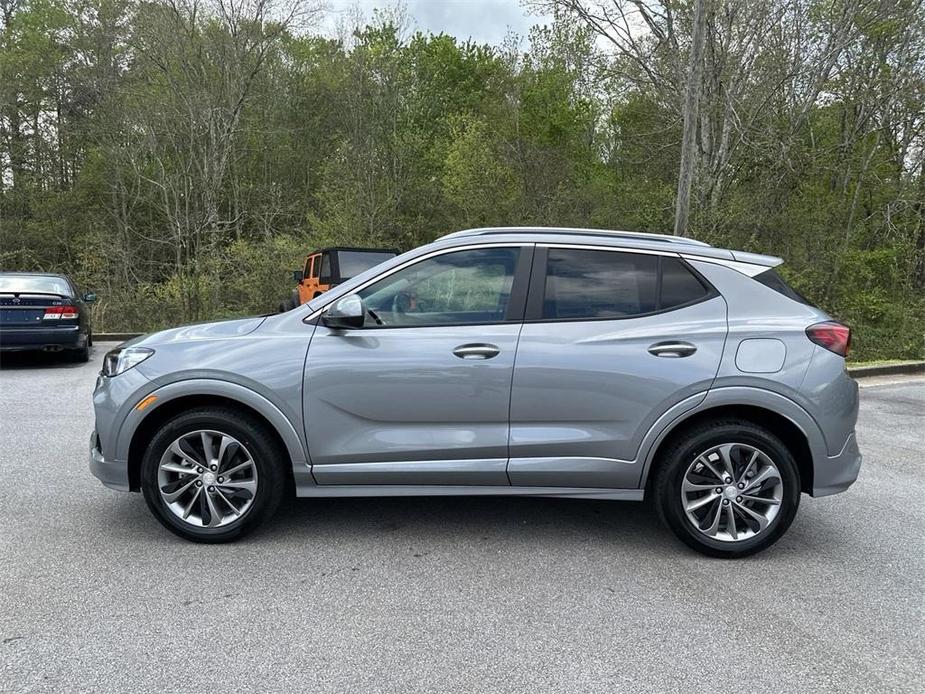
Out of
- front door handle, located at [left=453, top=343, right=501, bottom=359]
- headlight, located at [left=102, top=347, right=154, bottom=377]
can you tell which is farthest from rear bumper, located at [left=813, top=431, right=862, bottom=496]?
headlight, located at [left=102, top=347, right=154, bottom=377]

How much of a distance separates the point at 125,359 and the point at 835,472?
159 inches

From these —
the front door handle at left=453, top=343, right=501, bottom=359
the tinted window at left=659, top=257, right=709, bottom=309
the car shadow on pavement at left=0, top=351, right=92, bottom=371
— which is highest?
the tinted window at left=659, top=257, right=709, bottom=309

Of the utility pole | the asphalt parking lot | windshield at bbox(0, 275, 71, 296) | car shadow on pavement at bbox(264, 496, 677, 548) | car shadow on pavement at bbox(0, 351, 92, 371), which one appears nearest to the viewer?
the asphalt parking lot

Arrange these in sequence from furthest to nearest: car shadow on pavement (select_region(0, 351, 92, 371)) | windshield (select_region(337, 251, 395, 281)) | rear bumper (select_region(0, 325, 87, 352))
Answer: windshield (select_region(337, 251, 395, 281)) → car shadow on pavement (select_region(0, 351, 92, 371)) → rear bumper (select_region(0, 325, 87, 352))

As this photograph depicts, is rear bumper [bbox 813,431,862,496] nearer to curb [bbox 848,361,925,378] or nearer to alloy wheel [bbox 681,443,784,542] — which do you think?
alloy wheel [bbox 681,443,784,542]

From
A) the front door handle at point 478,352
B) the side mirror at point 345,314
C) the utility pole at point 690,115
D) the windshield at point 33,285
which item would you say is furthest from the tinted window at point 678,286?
the windshield at point 33,285

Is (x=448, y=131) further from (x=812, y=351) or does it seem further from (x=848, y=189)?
(x=812, y=351)

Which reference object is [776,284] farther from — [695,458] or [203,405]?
[203,405]

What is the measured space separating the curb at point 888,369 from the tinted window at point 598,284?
8.84m

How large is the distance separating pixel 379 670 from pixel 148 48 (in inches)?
838

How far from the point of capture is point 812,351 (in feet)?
12.0

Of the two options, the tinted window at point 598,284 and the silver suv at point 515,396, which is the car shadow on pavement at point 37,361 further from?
the tinted window at point 598,284

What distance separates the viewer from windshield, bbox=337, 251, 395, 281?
1264 cm

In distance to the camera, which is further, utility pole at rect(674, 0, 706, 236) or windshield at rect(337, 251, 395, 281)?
windshield at rect(337, 251, 395, 281)
